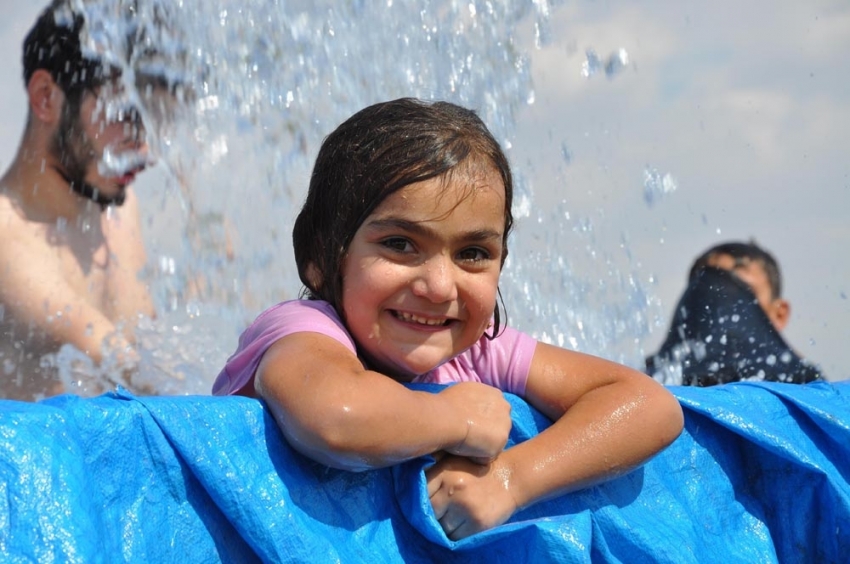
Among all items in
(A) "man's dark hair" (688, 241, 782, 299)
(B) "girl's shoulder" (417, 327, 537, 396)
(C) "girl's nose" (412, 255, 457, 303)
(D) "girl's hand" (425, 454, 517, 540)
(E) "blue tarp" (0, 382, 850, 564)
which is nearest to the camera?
(E) "blue tarp" (0, 382, 850, 564)

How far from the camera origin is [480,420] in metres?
1.75

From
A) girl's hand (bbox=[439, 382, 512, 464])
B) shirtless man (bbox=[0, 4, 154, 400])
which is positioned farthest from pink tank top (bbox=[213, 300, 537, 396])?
shirtless man (bbox=[0, 4, 154, 400])

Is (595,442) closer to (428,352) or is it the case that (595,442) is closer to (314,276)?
(428,352)

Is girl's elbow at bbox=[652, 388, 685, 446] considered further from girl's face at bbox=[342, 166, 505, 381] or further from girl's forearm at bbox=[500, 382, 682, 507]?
girl's face at bbox=[342, 166, 505, 381]

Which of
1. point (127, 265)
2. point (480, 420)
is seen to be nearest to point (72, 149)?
point (127, 265)

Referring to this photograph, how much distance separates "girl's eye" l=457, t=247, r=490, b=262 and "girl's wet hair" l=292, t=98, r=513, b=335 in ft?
0.52

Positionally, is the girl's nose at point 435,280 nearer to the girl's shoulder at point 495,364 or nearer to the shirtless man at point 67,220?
the girl's shoulder at point 495,364

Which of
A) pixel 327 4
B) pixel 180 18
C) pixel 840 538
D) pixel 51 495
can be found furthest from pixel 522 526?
pixel 327 4

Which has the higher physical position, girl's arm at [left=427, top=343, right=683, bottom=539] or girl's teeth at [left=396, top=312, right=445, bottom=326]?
girl's teeth at [left=396, top=312, right=445, bottom=326]

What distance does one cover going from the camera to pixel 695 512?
2.11 metres

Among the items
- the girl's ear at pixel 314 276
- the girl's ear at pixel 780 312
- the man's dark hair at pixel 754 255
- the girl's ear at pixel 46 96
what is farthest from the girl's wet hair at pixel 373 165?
the girl's ear at pixel 780 312

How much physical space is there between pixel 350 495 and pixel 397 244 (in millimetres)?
521

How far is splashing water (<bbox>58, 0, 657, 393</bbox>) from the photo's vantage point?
449cm

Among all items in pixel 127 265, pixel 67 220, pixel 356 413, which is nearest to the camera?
pixel 356 413
